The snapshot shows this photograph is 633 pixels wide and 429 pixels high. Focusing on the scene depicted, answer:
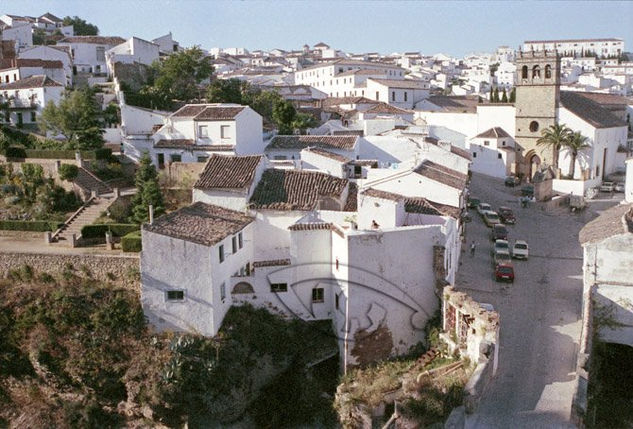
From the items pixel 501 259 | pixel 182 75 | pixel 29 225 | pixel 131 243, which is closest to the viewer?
pixel 131 243

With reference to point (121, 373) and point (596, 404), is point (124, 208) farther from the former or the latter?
point (596, 404)

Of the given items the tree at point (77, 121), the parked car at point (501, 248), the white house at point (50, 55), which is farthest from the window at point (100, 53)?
the parked car at point (501, 248)

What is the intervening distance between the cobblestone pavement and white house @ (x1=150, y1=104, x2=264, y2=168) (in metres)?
11.9

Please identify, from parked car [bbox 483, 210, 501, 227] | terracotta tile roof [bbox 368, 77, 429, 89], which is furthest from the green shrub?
terracotta tile roof [bbox 368, 77, 429, 89]

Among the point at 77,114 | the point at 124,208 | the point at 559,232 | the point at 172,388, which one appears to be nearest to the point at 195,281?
the point at 172,388

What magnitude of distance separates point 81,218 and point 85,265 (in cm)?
463

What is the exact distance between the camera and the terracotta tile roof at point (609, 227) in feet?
63.9

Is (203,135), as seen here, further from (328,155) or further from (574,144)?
(574,144)

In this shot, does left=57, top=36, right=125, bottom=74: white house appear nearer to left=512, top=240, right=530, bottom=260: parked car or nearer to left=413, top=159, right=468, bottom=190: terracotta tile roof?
left=413, top=159, right=468, bottom=190: terracotta tile roof

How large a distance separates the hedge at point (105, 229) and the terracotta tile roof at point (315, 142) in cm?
1123

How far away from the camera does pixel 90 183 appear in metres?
28.8

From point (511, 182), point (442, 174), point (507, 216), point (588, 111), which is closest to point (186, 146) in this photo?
point (442, 174)

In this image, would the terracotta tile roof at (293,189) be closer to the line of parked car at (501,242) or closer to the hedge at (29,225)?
the line of parked car at (501,242)

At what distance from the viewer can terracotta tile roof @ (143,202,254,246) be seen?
63.6 feet
